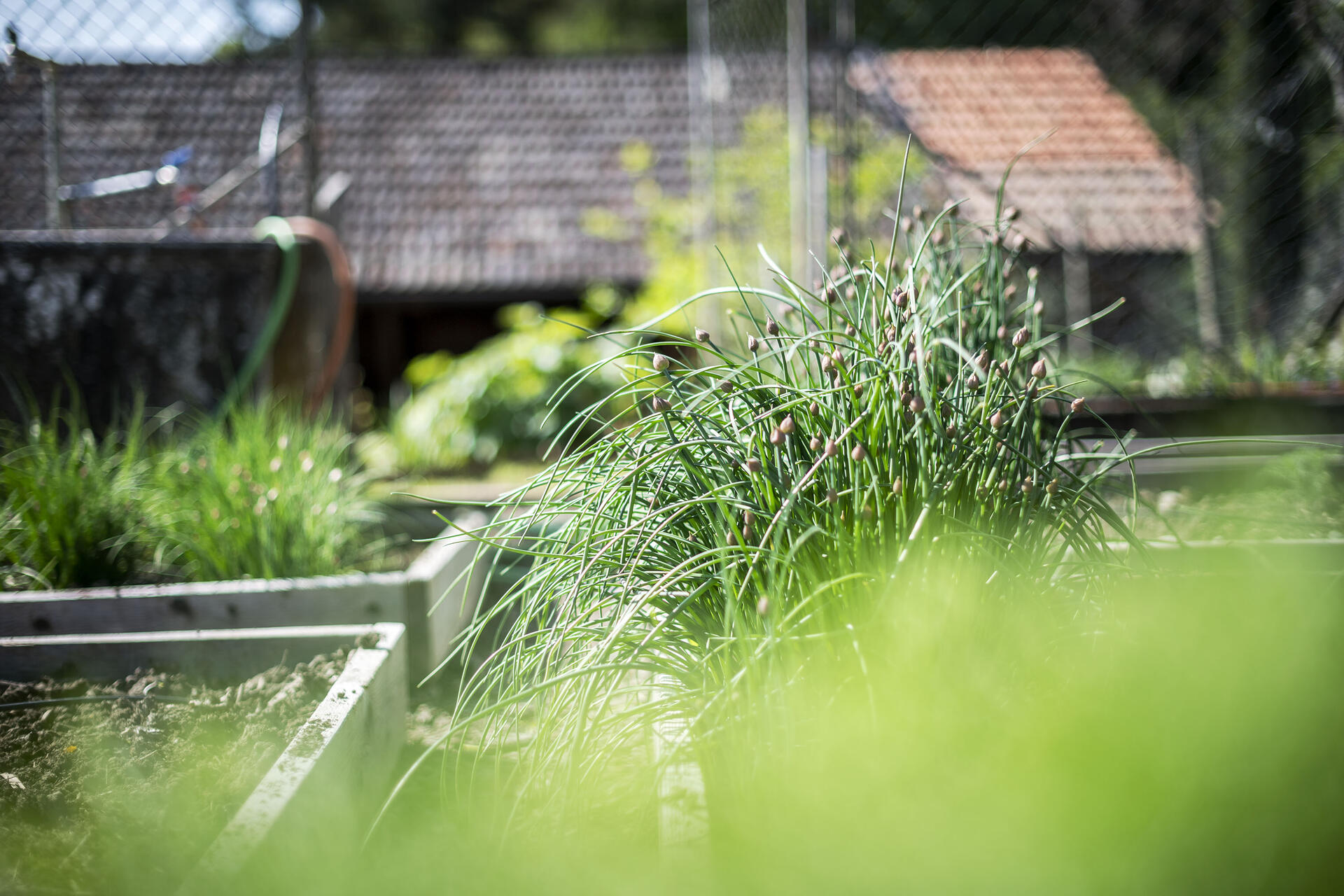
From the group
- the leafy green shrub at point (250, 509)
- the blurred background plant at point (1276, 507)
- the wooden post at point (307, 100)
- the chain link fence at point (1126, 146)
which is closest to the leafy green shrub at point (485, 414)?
the wooden post at point (307, 100)

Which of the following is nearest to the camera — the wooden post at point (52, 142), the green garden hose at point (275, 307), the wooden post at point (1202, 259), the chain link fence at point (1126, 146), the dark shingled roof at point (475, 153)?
the green garden hose at point (275, 307)

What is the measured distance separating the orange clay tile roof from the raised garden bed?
563 centimetres

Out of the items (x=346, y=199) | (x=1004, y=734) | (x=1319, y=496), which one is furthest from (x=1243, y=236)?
(x=346, y=199)

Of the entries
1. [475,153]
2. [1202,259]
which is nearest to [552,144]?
[475,153]

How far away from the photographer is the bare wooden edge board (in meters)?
1.89

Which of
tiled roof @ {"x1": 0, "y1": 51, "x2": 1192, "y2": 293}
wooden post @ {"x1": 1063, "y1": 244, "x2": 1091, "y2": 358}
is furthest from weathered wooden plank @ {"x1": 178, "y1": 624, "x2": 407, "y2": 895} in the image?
wooden post @ {"x1": 1063, "y1": 244, "x2": 1091, "y2": 358}

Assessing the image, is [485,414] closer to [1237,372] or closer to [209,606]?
[209,606]

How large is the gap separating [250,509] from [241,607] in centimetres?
22

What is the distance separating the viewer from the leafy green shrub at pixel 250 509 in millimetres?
2025

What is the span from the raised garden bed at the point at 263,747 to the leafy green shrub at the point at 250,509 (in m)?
0.36

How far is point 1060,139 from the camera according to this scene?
6773 millimetres

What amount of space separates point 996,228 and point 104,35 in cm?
404

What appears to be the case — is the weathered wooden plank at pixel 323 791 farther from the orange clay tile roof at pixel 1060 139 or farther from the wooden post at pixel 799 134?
the orange clay tile roof at pixel 1060 139

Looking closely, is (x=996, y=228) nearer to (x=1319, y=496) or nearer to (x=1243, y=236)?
(x=1319, y=496)
